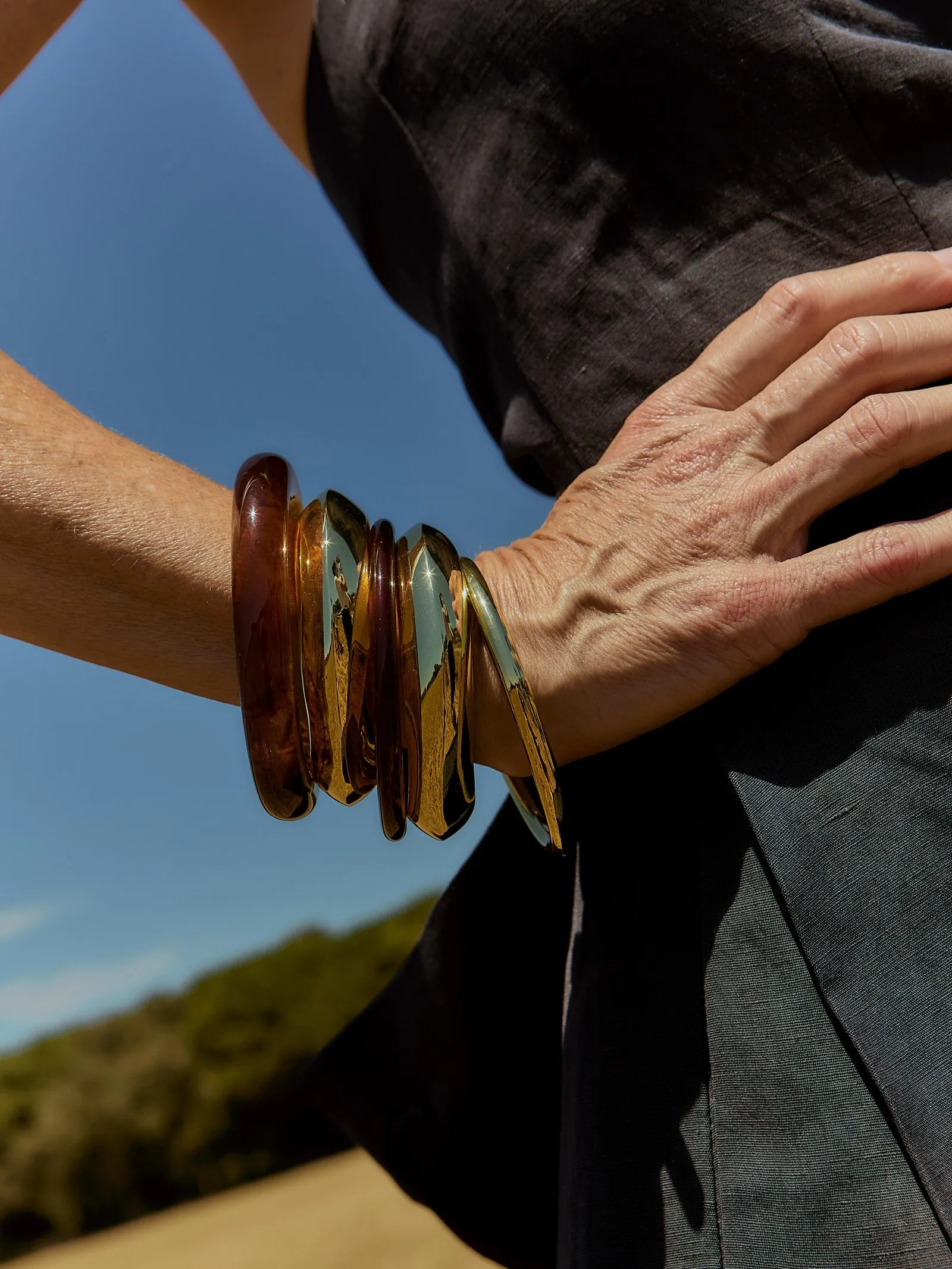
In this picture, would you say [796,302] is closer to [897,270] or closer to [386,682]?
[897,270]

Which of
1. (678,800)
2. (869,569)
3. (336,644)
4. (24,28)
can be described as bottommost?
(678,800)

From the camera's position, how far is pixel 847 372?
0.83m

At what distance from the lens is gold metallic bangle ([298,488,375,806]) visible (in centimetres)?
78

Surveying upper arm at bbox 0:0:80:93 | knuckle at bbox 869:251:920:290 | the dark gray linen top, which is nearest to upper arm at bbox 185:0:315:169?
the dark gray linen top

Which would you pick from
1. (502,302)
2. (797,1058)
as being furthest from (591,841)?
(502,302)

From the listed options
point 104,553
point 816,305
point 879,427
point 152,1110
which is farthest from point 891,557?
point 152,1110

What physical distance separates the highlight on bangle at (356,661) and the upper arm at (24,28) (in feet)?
2.17

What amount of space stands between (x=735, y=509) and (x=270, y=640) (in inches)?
17.6

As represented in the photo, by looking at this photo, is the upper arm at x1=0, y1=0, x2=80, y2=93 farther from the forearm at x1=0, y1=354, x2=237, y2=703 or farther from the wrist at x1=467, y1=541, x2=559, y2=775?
the wrist at x1=467, y1=541, x2=559, y2=775

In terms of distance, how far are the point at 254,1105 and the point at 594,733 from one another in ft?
37.6

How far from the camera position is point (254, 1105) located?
34.5ft

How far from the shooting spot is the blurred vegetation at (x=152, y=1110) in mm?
10414

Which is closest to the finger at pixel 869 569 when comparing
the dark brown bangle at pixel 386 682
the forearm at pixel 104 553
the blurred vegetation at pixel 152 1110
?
the dark brown bangle at pixel 386 682

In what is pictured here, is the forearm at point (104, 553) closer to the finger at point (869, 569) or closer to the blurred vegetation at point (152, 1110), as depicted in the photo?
the finger at point (869, 569)
